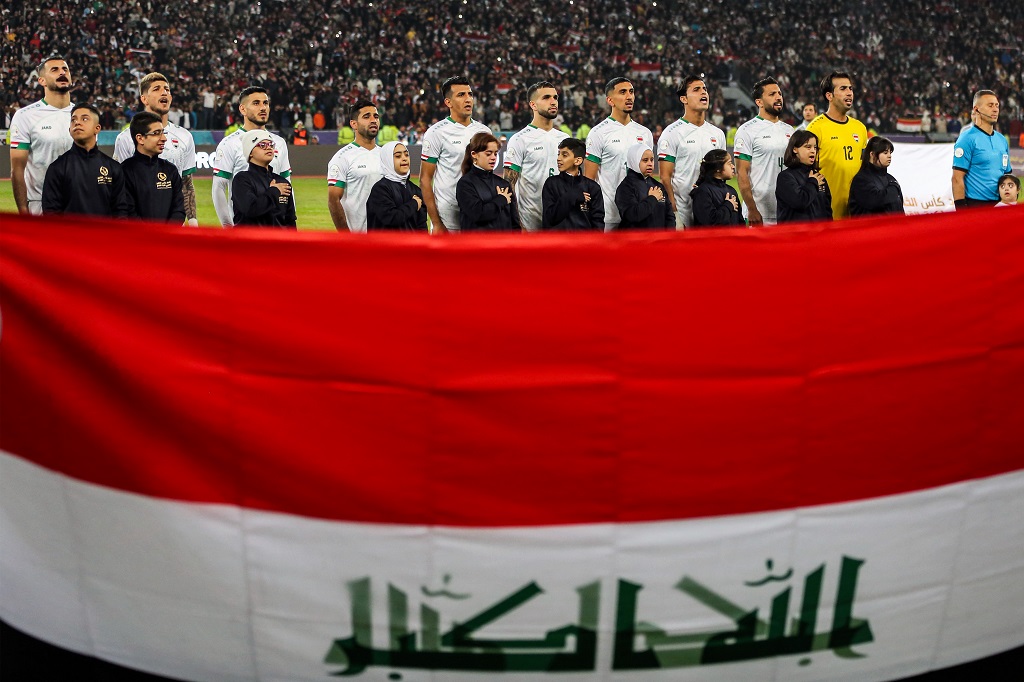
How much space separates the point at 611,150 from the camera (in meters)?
10.6

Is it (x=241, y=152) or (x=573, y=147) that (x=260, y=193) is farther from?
(x=573, y=147)

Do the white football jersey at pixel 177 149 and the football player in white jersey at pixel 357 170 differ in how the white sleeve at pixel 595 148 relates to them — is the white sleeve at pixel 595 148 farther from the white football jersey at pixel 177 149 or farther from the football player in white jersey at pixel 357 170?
the white football jersey at pixel 177 149

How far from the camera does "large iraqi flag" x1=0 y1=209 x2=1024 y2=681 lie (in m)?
2.93

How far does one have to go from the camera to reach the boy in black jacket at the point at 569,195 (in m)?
9.15

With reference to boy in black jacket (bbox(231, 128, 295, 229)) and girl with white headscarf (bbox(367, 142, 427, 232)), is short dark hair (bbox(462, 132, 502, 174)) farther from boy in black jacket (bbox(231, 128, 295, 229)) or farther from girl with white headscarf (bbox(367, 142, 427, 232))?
boy in black jacket (bbox(231, 128, 295, 229))

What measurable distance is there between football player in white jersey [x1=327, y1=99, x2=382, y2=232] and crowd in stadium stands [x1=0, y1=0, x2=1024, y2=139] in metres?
18.0

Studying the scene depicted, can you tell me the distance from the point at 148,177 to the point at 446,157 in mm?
2831

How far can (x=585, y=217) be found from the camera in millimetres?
9250

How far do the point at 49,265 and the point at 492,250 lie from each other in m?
1.22

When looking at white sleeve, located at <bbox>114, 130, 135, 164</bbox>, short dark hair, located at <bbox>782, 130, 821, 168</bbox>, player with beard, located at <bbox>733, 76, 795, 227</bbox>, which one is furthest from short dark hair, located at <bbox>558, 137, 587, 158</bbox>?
white sleeve, located at <bbox>114, 130, 135, 164</bbox>

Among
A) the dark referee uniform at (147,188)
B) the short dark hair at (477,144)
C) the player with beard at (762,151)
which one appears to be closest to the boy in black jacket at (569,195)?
the short dark hair at (477,144)

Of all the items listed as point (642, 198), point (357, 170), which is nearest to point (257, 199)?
point (357, 170)

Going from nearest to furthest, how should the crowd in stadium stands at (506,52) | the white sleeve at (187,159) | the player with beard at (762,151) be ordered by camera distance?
the player with beard at (762,151) → the white sleeve at (187,159) → the crowd in stadium stands at (506,52)

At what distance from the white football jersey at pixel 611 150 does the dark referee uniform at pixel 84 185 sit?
13.9 ft
